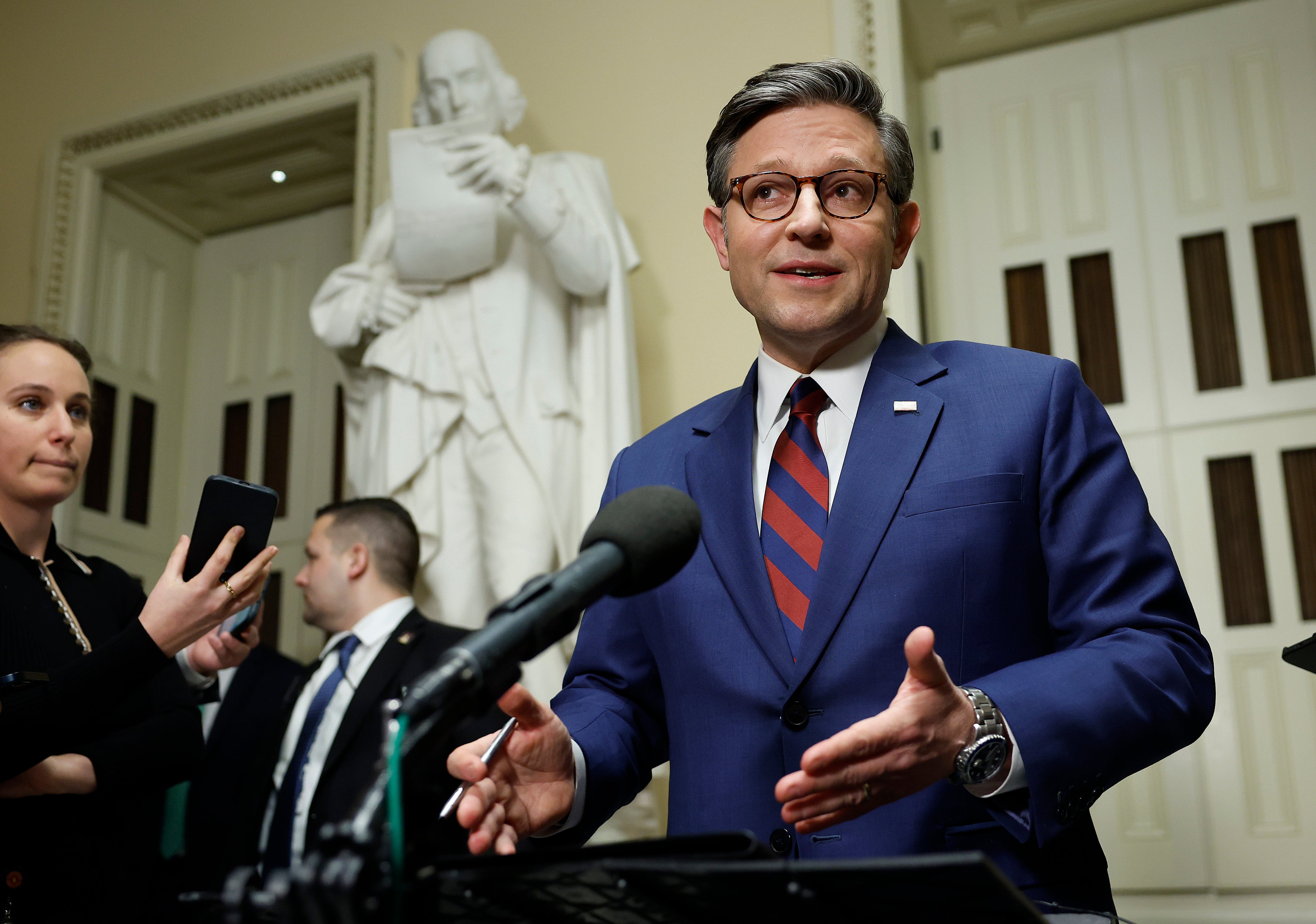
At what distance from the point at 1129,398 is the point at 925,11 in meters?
1.46

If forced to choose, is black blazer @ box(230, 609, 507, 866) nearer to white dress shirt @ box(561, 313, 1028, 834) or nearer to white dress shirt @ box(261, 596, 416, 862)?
white dress shirt @ box(261, 596, 416, 862)

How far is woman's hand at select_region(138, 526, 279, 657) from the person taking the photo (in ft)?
7.04

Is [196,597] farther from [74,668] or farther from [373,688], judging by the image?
[373,688]

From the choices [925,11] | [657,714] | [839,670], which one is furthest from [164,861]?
[925,11]

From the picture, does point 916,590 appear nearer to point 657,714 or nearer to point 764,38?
point 657,714

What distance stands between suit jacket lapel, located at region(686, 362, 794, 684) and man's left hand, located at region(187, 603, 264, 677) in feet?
4.97

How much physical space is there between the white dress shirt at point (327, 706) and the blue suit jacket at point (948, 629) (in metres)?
1.85

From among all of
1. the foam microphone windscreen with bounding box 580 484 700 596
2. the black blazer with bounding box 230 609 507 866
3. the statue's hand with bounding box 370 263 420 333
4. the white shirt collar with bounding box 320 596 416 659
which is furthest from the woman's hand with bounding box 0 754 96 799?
the statue's hand with bounding box 370 263 420 333

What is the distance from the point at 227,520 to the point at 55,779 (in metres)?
0.53

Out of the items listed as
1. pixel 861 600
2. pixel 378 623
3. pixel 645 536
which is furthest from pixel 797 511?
pixel 378 623

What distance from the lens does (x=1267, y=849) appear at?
11.6 ft

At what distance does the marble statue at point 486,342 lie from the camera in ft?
12.2

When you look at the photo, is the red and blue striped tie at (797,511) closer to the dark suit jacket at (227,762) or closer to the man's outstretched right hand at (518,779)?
the man's outstretched right hand at (518,779)

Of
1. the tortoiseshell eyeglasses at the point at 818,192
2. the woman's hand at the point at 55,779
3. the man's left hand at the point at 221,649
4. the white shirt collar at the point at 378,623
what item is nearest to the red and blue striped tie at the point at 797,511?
the tortoiseshell eyeglasses at the point at 818,192
